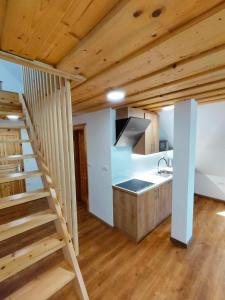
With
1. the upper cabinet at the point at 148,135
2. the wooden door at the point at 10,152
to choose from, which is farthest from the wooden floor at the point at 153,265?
the wooden door at the point at 10,152

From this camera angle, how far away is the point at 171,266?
81.7 inches

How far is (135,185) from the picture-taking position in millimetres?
2873

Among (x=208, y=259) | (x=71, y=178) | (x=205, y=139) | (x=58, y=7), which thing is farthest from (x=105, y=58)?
(x=205, y=139)

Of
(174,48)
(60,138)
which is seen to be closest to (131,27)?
(174,48)

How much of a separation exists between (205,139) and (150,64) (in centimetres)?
307

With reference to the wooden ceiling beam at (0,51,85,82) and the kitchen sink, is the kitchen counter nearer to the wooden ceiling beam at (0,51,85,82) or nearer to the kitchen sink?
the kitchen sink

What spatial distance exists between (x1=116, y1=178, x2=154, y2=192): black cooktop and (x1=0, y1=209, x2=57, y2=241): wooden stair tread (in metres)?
1.58

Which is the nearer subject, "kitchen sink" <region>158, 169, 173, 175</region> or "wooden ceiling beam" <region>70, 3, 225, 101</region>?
"wooden ceiling beam" <region>70, 3, 225, 101</region>

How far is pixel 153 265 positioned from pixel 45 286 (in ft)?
5.32

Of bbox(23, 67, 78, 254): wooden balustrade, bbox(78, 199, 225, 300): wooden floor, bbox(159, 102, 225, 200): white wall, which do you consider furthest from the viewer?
bbox(159, 102, 225, 200): white wall

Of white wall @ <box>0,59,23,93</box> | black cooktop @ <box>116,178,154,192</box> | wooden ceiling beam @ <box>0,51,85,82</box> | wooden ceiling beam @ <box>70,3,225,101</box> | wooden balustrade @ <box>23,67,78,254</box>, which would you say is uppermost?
white wall @ <box>0,59,23,93</box>

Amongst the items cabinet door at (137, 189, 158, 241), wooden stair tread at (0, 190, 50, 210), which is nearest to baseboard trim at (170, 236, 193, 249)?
cabinet door at (137, 189, 158, 241)

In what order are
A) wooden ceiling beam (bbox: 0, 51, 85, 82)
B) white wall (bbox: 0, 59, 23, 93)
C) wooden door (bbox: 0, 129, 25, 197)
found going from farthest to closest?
wooden door (bbox: 0, 129, 25, 197)
white wall (bbox: 0, 59, 23, 93)
wooden ceiling beam (bbox: 0, 51, 85, 82)

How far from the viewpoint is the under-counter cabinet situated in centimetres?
254
